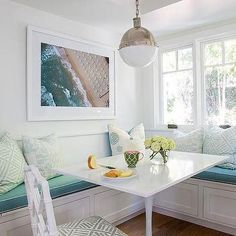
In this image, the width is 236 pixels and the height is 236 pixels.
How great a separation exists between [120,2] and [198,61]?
1.44m

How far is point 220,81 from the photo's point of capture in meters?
3.36

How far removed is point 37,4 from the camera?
2.63 m

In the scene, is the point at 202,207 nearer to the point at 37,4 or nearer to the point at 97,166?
Answer: the point at 97,166

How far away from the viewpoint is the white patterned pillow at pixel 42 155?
2363 millimetres

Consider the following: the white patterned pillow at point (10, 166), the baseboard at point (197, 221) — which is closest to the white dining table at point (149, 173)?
the white patterned pillow at point (10, 166)

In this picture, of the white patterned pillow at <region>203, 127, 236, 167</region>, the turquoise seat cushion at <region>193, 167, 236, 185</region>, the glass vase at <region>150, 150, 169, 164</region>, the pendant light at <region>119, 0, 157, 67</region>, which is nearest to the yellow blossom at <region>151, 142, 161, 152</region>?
the glass vase at <region>150, 150, 169, 164</region>

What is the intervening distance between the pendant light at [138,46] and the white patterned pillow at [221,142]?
1460 millimetres

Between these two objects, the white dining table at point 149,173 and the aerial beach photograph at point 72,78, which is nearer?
the white dining table at point 149,173


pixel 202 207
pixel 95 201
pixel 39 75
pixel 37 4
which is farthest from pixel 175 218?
pixel 37 4

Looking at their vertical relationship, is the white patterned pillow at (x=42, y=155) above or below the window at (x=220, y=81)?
below

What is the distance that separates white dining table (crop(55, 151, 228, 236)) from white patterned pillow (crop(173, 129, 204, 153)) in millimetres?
607

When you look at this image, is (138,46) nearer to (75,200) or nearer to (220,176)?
(75,200)

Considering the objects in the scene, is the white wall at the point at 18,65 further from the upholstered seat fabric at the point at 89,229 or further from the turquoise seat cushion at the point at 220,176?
the turquoise seat cushion at the point at 220,176

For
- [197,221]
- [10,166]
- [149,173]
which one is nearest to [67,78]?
[10,166]
